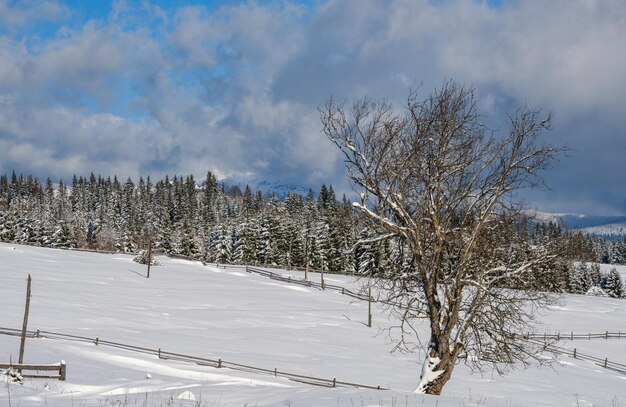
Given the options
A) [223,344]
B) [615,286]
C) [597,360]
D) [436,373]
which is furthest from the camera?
[615,286]

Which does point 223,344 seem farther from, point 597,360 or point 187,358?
point 597,360

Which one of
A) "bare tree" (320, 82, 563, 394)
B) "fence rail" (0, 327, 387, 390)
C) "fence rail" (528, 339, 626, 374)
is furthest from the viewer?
"fence rail" (528, 339, 626, 374)

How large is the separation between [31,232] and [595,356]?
3761 inches

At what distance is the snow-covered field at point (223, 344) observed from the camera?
13109 millimetres

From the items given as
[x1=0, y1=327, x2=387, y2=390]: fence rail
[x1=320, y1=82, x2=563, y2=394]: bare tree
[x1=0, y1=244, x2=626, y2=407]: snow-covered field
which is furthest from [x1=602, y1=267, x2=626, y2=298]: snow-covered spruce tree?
[x1=320, y1=82, x2=563, y2=394]: bare tree

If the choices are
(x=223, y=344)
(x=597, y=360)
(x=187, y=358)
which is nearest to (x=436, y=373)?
(x=187, y=358)

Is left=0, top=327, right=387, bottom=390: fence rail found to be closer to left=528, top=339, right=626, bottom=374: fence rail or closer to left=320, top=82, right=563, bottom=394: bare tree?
left=320, top=82, right=563, bottom=394: bare tree

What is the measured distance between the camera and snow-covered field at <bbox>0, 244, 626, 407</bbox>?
13.1 m

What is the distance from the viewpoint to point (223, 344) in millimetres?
34188

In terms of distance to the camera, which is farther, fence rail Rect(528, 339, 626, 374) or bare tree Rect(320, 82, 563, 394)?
fence rail Rect(528, 339, 626, 374)

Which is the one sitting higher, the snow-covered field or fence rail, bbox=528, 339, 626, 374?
the snow-covered field

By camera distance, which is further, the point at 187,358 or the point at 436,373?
the point at 187,358

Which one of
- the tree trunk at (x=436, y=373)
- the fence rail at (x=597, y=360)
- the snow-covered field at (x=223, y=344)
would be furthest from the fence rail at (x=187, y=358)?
the fence rail at (x=597, y=360)

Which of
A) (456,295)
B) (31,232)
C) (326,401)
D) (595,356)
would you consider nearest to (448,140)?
(456,295)
